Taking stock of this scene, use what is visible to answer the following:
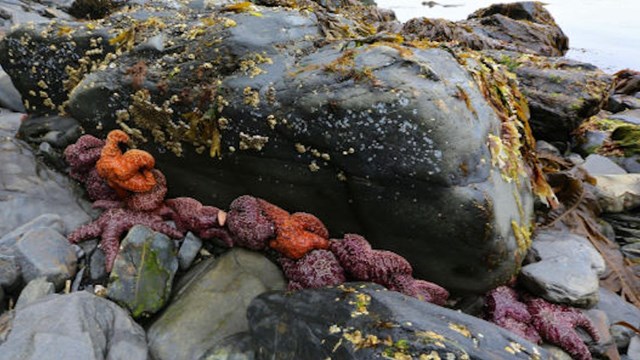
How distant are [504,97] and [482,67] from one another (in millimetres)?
422

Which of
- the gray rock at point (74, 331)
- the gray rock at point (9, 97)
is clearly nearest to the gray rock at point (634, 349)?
the gray rock at point (74, 331)

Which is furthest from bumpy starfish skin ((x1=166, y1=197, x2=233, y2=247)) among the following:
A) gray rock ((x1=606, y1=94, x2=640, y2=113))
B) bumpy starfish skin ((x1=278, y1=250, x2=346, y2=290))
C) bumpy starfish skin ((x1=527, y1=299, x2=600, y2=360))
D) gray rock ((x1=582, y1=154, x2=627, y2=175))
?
gray rock ((x1=606, y1=94, x2=640, y2=113))

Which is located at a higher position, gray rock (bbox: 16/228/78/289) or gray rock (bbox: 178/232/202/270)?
gray rock (bbox: 16/228/78/289)

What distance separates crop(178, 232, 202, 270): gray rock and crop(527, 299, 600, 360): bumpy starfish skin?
3.17 m

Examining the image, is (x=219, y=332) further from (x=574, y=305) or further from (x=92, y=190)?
(x=574, y=305)

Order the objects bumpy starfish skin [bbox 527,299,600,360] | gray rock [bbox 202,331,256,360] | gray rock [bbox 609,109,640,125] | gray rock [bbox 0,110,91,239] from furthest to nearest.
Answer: gray rock [bbox 609,109,640,125] → gray rock [bbox 0,110,91,239] → bumpy starfish skin [bbox 527,299,600,360] → gray rock [bbox 202,331,256,360]

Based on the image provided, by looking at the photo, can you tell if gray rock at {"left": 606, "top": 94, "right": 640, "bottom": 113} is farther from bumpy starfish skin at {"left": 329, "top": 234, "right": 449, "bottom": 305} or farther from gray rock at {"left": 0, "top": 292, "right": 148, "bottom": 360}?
gray rock at {"left": 0, "top": 292, "right": 148, "bottom": 360}

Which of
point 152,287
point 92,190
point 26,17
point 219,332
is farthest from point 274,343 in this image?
point 26,17

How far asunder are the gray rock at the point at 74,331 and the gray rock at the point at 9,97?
3655 mm

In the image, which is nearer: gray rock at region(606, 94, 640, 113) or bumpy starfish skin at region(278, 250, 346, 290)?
bumpy starfish skin at region(278, 250, 346, 290)

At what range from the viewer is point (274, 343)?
313cm

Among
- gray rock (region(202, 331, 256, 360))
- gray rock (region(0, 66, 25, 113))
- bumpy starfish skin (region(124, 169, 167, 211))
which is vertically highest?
gray rock (region(0, 66, 25, 113))

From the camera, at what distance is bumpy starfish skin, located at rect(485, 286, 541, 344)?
12.3 feet

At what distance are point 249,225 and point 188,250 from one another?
25.4 inches
